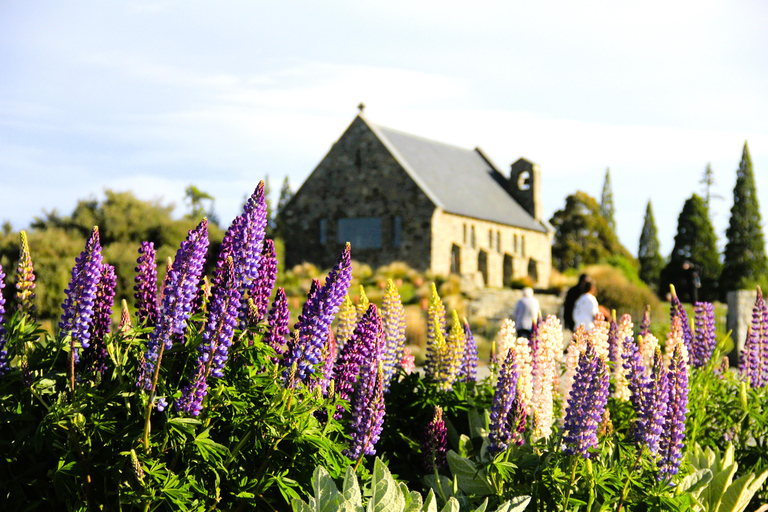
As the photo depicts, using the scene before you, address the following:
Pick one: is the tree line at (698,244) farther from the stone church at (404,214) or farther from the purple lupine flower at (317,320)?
the purple lupine flower at (317,320)

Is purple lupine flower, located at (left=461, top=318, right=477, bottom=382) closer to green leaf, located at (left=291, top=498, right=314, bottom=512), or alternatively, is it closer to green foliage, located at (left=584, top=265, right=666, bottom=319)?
green leaf, located at (left=291, top=498, right=314, bottom=512)

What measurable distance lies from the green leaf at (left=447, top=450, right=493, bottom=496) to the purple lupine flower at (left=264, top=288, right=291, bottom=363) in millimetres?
1133

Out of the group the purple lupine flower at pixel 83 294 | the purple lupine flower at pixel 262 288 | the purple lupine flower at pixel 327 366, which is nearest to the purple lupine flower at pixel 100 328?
the purple lupine flower at pixel 83 294

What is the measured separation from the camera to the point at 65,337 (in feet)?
9.95

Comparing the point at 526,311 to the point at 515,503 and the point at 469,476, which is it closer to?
the point at 469,476

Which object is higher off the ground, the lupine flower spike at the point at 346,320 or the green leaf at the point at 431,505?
the lupine flower spike at the point at 346,320

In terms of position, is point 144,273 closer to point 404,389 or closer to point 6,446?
point 6,446

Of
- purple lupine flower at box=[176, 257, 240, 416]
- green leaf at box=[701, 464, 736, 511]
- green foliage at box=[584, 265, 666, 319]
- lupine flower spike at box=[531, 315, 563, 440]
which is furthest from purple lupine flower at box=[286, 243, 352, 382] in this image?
green foliage at box=[584, 265, 666, 319]

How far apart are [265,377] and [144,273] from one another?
0.84m

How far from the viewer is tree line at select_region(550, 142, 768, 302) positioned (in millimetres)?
52031

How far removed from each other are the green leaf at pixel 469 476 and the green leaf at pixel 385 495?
2.23ft

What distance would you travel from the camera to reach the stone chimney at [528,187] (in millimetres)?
46469

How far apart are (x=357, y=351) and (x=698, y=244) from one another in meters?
56.9

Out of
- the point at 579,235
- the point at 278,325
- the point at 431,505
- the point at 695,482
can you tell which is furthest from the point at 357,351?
the point at 579,235
